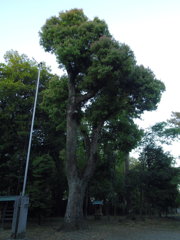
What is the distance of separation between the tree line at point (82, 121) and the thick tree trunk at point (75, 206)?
0.17 ft

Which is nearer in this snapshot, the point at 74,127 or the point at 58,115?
the point at 74,127

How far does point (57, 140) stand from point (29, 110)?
3.61m

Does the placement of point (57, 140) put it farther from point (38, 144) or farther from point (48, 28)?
point (48, 28)

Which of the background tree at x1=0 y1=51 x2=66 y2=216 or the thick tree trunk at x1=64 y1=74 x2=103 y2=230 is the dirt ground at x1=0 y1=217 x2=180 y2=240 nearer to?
the thick tree trunk at x1=64 y1=74 x2=103 y2=230

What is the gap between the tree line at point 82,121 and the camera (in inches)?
471

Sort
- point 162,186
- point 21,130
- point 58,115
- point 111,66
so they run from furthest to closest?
point 162,186 < point 21,130 < point 58,115 < point 111,66

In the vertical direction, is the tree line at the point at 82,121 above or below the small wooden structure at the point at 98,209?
above

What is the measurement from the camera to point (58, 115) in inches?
593

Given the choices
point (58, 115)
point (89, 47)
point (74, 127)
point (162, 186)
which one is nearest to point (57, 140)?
point (58, 115)

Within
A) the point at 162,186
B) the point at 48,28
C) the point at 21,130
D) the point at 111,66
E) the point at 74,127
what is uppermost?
the point at 48,28

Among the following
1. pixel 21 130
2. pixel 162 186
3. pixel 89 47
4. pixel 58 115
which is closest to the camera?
pixel 89 47

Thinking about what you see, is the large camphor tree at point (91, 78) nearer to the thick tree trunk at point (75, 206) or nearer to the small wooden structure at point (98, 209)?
the thick tree trunk at point (75, 206)

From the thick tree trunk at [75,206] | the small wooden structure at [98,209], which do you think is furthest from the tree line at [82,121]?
the small wooden structure at [98,209]

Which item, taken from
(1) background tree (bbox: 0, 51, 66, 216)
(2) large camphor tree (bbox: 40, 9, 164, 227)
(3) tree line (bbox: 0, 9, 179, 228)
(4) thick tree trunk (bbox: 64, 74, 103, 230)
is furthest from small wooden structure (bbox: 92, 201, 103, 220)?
(2) large camphor tree (bbox: 40, 9, 164, 227)
